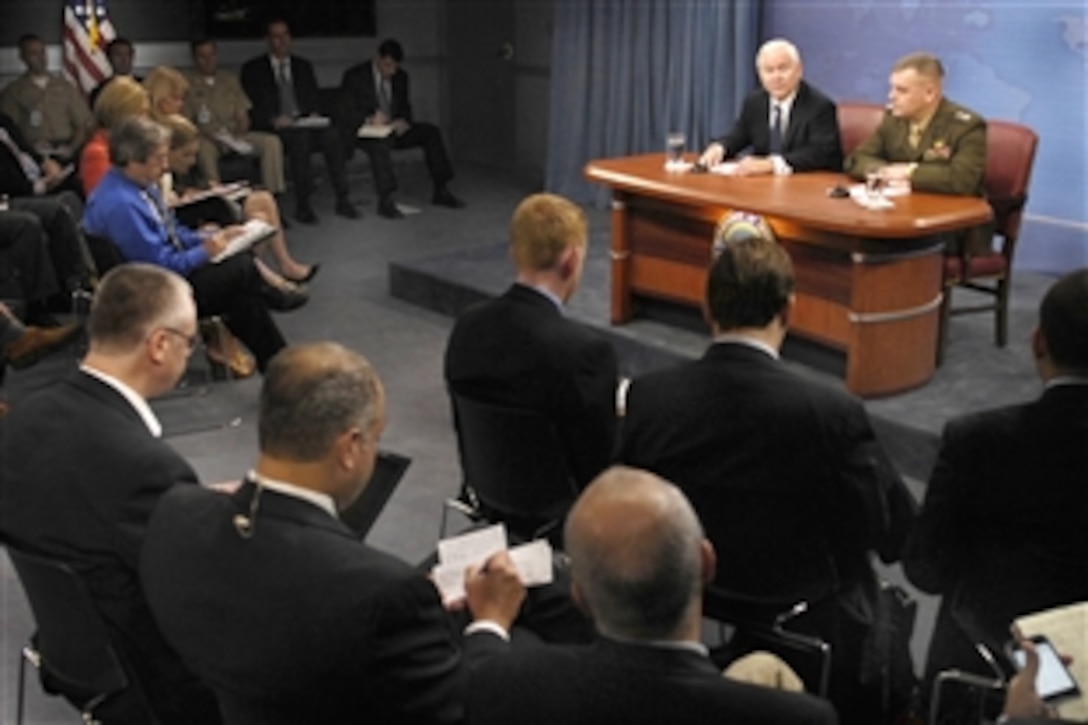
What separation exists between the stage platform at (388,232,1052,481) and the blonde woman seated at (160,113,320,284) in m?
0.73

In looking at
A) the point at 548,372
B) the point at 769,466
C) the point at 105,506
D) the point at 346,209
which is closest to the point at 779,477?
the point at 769,466

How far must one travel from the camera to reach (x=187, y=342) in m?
2.79

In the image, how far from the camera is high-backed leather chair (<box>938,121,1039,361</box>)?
17.1 ft

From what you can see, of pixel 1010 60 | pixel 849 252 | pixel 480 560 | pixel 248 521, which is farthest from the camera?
pixel 1010 60

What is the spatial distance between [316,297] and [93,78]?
2.99 meters

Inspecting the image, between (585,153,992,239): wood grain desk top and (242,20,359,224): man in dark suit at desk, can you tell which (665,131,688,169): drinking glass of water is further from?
(242,20,359,224): man in dark suit at desk

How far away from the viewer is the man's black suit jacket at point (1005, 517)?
2.41 m

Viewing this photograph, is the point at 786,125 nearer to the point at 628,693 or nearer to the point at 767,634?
the point at 767,634

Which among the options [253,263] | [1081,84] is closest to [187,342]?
[253,263]

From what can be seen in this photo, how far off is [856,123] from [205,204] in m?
2.98

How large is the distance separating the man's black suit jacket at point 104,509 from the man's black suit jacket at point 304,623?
359 mm

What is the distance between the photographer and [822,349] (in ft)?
17.1

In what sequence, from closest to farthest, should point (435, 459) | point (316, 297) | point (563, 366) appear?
point (563, 366) → point (435, 459) → point (316, 297)

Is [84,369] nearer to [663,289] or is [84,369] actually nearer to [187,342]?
[187,342]
